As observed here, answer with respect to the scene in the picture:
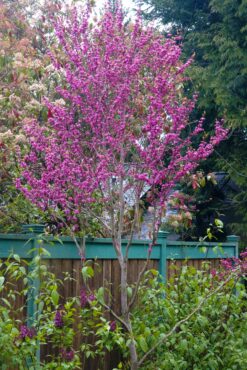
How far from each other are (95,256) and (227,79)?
Result: 27.5ft

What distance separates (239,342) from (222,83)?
28.2ft

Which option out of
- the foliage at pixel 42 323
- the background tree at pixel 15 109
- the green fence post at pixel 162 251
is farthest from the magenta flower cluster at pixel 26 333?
the green fence post at pixel 162 251

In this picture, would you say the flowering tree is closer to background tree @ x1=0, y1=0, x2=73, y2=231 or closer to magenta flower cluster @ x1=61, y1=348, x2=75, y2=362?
magenta flower cluster @ x1=61, y1=348, x2=75, y2=362

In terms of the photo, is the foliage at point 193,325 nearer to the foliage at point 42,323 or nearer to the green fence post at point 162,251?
the foliage at point 42,323

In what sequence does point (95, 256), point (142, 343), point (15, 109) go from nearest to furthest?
point (142, 343) < point (95, 256) < point (15, 109)

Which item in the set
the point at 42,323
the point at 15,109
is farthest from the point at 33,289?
the point at 15,109

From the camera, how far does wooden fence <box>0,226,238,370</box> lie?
4.09 meters

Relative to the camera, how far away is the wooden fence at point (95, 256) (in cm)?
409

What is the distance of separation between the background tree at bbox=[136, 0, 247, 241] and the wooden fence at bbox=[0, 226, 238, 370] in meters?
6.42

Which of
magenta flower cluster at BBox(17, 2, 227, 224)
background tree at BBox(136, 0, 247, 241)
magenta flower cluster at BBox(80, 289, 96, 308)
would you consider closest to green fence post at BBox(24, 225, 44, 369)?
magenta flower cluster at BBox(17, 2, 227, 224)

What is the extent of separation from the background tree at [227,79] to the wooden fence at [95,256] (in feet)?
21.1

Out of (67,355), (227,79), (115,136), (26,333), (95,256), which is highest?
(227,79)

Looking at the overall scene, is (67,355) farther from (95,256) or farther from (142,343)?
(95,256)

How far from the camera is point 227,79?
12328mm
